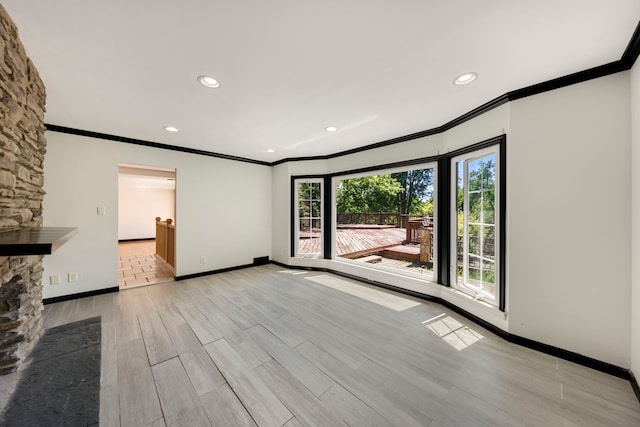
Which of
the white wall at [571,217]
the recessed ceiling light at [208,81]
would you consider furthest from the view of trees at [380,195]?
the recessed ceiling light at [208,81]

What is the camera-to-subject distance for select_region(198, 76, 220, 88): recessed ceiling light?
194cm

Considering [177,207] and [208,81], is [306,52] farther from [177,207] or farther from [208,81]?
[177,207]

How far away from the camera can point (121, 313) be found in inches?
109

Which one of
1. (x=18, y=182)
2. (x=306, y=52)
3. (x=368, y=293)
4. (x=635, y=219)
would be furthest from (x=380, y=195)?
(x=18, y=182)

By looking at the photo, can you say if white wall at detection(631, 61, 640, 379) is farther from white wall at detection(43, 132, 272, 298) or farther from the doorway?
the doorway

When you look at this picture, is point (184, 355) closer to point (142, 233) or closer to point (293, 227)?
point (293, 227)

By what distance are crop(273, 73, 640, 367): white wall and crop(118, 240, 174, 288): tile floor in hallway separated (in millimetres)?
5082

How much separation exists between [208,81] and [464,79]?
2.20 metres

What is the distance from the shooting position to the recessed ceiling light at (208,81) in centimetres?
194

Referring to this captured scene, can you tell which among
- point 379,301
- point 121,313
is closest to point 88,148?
point 121,313

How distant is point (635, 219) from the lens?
5.37 feet

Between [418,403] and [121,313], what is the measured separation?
3301mm

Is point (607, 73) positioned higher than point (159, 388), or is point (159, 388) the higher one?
point (607, 73)

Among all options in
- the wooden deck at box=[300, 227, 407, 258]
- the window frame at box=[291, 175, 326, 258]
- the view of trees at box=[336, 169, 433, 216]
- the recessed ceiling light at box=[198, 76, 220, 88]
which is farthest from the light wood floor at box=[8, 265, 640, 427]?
the view of trees at box=[336, 169, 433, 216]
